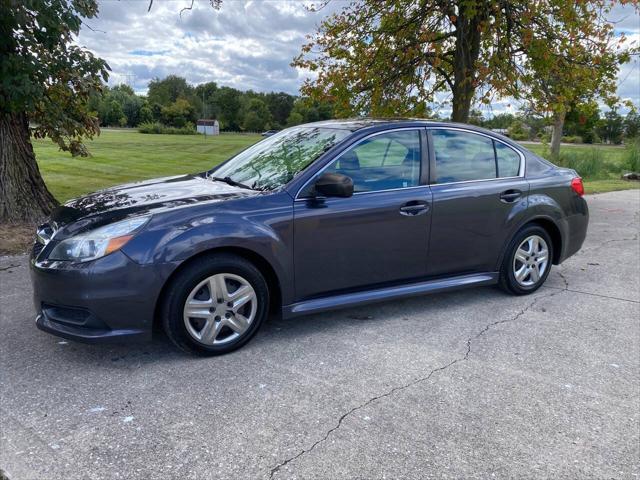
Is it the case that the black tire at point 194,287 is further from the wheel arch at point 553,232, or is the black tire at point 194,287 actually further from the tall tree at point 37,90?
the tall tree at point 37,90

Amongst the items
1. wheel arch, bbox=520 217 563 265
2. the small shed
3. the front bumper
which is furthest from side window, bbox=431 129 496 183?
the small shed

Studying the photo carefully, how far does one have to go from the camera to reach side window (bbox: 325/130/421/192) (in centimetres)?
427

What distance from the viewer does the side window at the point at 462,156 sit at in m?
4.70

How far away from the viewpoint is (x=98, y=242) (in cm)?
348

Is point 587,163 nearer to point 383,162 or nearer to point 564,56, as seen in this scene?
point 564,56

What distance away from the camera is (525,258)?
17.1ft

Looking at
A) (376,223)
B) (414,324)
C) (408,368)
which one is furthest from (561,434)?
(376,223)

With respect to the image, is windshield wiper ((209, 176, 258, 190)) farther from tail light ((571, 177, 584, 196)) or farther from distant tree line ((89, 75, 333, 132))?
distant tree line ((89, 75, 333, 132))

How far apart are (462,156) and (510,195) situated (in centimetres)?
60

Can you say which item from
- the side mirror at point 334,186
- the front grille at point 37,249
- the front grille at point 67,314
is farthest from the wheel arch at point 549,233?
the front grille at point 37,249

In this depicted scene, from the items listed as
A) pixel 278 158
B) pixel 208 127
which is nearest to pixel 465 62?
pixel 278 158

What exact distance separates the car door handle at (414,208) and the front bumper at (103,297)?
1908 mm

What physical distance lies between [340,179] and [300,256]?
632mm

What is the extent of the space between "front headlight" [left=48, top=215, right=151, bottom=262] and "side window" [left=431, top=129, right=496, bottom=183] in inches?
98.6
